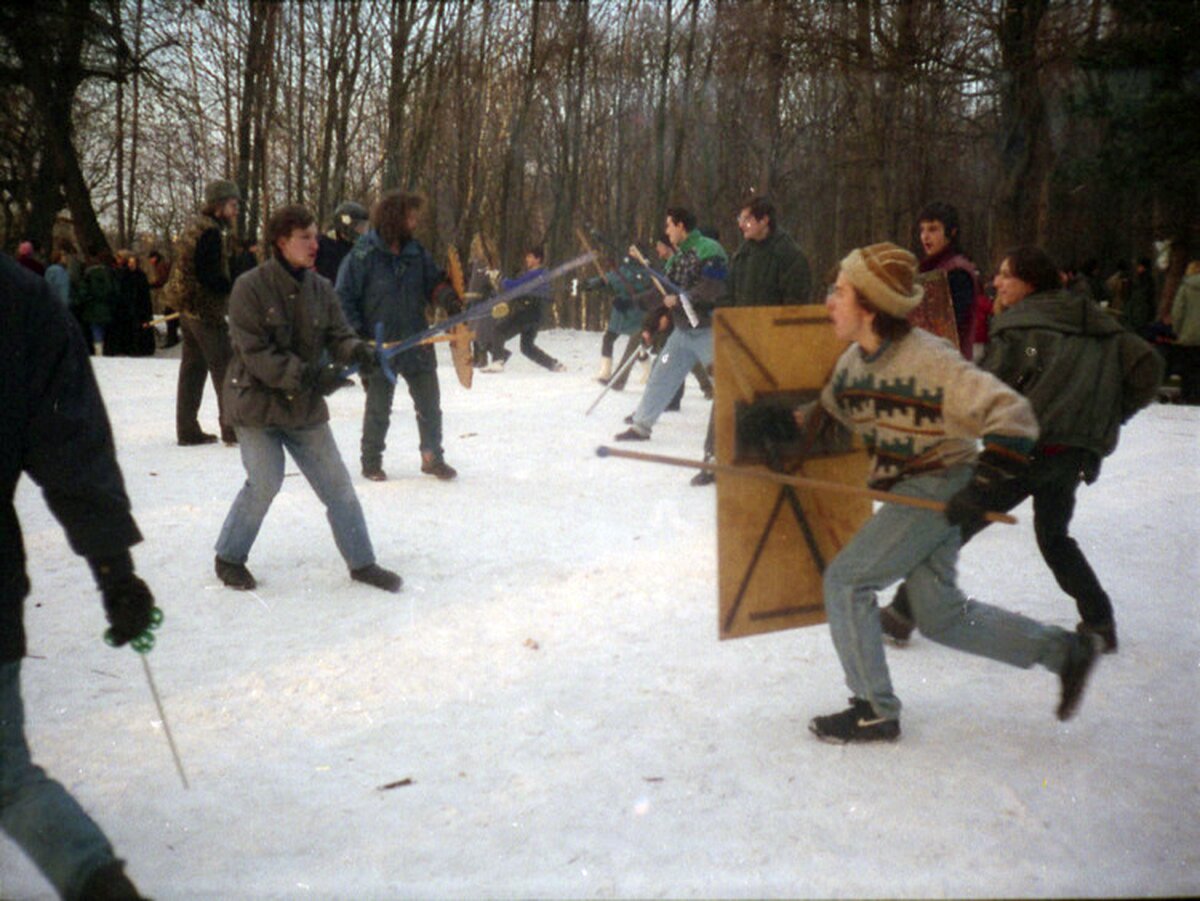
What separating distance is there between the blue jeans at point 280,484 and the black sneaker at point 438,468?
2.41 m

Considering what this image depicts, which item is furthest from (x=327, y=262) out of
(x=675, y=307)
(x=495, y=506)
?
(x=495, y=506)

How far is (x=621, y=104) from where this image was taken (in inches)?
1107

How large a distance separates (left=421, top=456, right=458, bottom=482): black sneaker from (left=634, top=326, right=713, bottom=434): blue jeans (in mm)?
1773

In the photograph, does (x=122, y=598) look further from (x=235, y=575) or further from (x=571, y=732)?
(x=235, y=575)

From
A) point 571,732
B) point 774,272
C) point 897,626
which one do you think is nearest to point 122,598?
point 571,732

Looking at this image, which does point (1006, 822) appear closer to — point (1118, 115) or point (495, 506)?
point (495, 506)

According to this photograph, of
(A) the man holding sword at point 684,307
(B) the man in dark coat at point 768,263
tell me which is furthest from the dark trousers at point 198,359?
(B) the man in dark coat at point 768,263

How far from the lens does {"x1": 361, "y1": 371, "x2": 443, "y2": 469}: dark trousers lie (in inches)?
298

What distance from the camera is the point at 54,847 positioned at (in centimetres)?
220

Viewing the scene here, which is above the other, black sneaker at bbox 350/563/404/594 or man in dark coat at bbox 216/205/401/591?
man in dark coat at bbox 216/205/401/591

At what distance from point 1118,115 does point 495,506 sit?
13.3 meters

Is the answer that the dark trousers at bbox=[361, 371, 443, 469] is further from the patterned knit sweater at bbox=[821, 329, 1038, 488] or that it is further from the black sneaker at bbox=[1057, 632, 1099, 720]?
the black sneaker at bbox=[1057, 632, 1099, 720]

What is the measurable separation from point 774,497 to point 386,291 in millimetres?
4361

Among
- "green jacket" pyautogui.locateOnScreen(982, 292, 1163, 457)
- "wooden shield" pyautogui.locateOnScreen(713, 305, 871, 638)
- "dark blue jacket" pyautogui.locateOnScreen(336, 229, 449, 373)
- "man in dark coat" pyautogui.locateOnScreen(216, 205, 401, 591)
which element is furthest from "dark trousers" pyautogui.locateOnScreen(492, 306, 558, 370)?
"wooden shield" pyautogui.locateOnScreen(713, 305, 871, 638)
